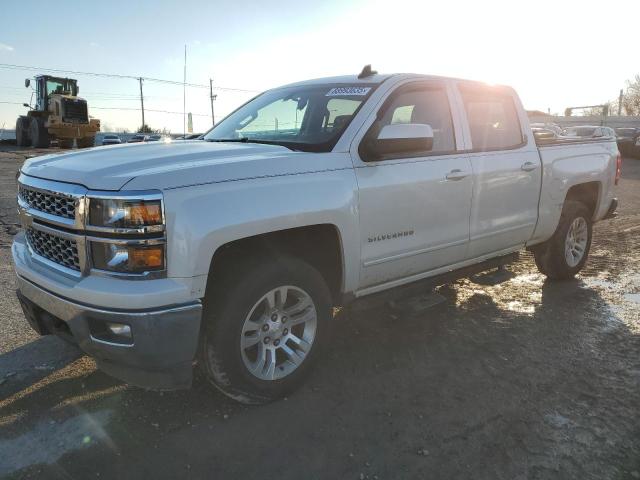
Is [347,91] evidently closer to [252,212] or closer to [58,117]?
[252,212]

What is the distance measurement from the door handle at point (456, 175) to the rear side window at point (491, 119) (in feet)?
1.27

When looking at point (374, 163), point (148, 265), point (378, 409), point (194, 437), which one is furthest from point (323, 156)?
point (194, 437)

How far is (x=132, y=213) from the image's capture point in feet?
7.98

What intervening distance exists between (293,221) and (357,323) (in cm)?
180

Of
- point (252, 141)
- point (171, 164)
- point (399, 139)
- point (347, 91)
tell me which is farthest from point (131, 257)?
point (347, 91)

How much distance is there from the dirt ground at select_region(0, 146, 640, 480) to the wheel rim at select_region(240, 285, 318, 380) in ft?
0.80

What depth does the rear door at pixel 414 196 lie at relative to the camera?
3385mm

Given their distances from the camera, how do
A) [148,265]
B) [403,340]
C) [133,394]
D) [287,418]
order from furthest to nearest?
[403,340] < [133,394] < [287,418] < [148,265]

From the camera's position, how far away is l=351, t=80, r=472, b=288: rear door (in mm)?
3385

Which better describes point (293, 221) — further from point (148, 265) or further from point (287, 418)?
point (287, 418)

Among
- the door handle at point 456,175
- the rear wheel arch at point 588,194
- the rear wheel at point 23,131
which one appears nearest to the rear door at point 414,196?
the door handle at point 456,175

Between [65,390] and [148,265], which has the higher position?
[148,265]

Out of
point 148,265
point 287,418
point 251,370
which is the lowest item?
point 287,418

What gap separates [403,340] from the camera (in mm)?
4102
